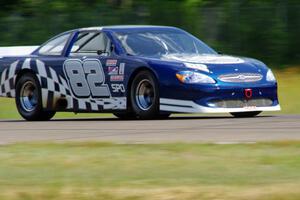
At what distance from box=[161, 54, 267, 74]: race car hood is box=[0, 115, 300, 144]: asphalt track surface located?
2.26 ft

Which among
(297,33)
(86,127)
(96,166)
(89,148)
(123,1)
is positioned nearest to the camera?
(96,166)

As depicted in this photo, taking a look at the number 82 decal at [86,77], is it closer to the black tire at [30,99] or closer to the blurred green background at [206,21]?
the black tire at [30,99]

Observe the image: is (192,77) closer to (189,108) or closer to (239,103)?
(189,108)

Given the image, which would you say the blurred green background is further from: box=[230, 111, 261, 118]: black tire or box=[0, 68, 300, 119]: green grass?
box=[230, 111, 261, 118]: black tire

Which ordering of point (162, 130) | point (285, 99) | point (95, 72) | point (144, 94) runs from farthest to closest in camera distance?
1. point (285, 99)
2. point (95, 72)
3. point (144, 94)
4. point (162, 130)

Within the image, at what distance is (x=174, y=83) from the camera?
1505 centimetres

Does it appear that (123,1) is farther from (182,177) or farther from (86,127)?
(182,177)

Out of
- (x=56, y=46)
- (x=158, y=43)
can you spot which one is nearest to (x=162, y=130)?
(x=158, y=43)

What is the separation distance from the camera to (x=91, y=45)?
16.5m

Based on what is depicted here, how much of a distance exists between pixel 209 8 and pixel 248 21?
1.56 meters

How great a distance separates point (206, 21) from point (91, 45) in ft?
46.0

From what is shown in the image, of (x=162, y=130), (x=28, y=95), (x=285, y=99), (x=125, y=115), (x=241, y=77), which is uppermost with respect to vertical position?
(x=241, y=77)

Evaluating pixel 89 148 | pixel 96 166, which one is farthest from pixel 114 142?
pixel 96 166

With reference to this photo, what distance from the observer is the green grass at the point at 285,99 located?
19.5 meters
